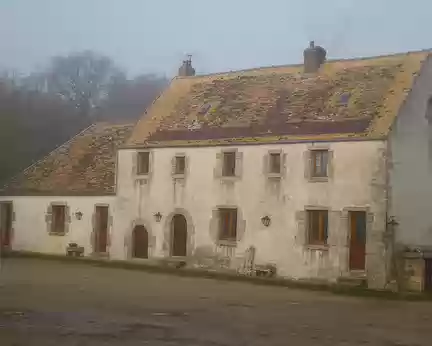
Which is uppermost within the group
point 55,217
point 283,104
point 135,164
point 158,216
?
point 283,104

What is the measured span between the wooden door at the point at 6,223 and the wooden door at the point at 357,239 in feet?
55.9

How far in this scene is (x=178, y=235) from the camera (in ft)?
89.6

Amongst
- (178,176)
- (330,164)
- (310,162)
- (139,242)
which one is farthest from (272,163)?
(139,242)

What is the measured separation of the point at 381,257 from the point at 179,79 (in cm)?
1402

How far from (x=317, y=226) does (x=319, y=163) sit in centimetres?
223

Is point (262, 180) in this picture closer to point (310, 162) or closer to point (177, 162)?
point (310, 162)

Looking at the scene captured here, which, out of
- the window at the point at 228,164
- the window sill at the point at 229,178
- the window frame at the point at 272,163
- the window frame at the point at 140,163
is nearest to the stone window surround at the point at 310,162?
the window frame at the point at 272,163

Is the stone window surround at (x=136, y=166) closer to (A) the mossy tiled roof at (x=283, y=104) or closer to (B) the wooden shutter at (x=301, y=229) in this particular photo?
(A) the mossy tiled roof at (x=283, y=104)

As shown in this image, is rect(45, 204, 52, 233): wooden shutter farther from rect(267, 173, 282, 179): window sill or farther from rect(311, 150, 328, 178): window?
rect(311, 150, 328, 178): window

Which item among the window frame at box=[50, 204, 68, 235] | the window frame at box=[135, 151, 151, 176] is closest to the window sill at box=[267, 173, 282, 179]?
the window frame at box=[135, 151, 151, 176]

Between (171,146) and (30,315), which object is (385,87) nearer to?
(171,146)

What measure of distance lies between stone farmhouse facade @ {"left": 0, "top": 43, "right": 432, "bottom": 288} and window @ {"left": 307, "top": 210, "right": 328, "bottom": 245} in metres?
0.04

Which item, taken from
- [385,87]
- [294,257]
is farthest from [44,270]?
[385,87]

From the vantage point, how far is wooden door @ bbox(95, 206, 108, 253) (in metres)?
29.6
